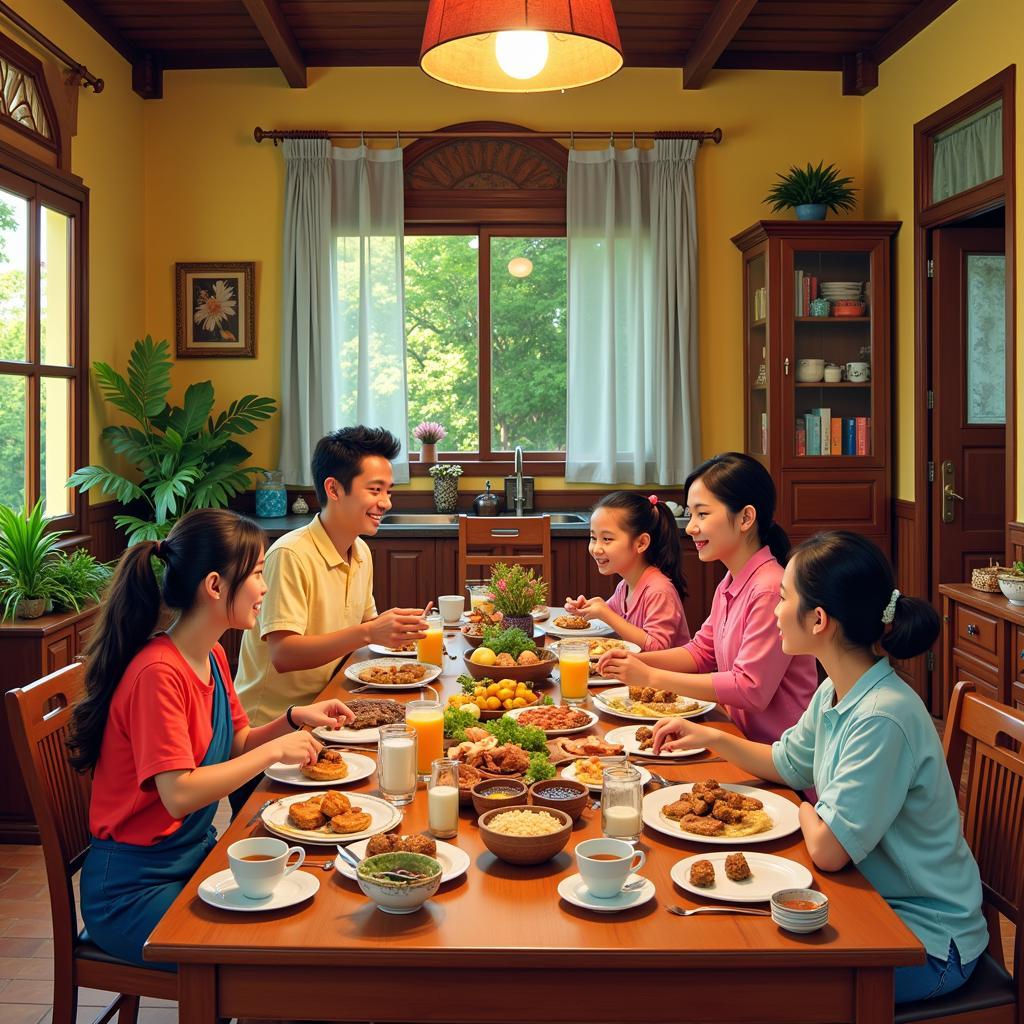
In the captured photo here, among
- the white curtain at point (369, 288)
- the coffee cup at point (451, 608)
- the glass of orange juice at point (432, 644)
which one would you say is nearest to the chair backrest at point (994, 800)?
the glass of orange juice at point (432, 644)

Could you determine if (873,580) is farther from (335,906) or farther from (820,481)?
(820,481)

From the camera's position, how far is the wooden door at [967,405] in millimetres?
5410

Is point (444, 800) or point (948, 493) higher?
point (948, 493)

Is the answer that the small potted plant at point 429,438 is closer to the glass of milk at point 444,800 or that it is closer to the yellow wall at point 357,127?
the yellow wall at point 357,127

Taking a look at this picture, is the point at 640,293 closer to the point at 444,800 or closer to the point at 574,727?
the point at 574,727

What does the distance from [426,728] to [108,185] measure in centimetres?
443

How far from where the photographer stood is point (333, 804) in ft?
5.99

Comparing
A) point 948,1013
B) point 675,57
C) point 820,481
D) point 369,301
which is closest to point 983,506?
point 820,481

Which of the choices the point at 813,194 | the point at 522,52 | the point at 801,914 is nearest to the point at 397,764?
the point at 801,914

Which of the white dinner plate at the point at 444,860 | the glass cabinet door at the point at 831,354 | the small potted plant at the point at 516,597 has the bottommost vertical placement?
the white dinner plate at the point at 444,860

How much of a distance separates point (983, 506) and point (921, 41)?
7.28 feet

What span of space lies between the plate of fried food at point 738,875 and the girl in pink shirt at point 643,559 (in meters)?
1.64

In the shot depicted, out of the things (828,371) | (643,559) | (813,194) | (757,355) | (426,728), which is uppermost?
(813,194)

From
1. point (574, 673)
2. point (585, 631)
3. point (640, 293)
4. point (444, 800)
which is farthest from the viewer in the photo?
point (640, 293)
